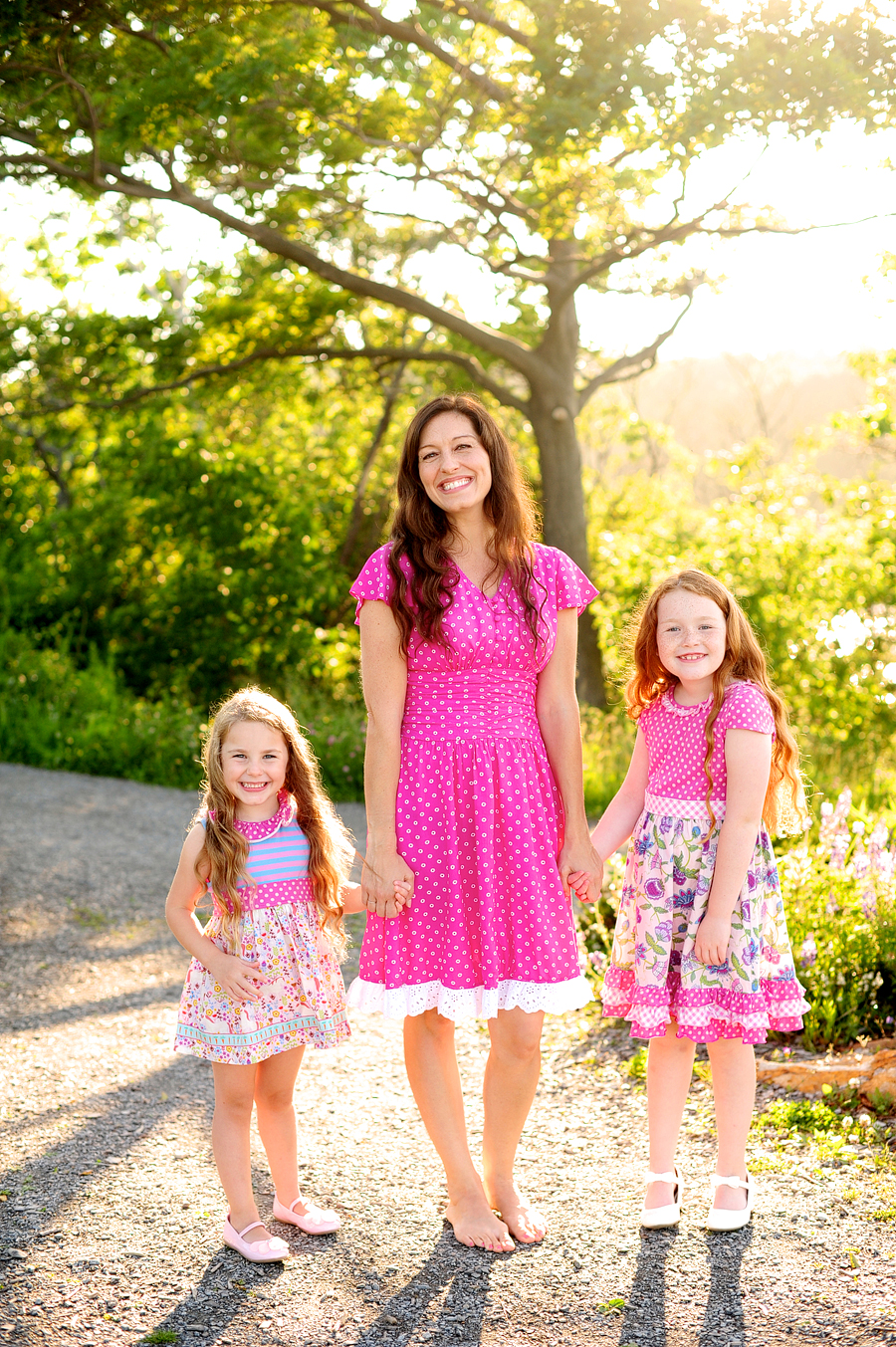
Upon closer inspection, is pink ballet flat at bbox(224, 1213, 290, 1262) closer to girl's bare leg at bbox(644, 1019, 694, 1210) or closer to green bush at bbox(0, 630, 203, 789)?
girl's bare leg at bbox(644, 1019, 694, 1210)

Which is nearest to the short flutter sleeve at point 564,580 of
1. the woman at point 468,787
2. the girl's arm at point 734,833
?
the woman at point 468,787

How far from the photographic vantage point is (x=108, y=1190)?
2947 millimetres

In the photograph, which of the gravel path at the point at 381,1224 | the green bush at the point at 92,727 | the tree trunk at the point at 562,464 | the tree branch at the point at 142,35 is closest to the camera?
the gravel path at the point at 381,1224

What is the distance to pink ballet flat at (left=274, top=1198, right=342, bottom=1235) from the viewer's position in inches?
107

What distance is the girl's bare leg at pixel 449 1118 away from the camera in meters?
2.65

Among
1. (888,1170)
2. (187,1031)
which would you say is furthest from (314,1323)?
(888,1170)

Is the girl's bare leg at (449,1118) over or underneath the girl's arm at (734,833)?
underneath

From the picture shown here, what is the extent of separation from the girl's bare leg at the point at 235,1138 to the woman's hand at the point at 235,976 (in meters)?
0.19

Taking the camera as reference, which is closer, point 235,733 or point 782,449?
point 235,733

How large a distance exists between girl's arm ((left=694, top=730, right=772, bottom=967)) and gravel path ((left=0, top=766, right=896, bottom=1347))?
0.70 m

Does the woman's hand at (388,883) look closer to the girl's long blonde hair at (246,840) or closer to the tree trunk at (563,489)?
the girl's long blonde hair at (246,840)

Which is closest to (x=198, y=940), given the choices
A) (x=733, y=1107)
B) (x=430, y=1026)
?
(x=430, y=1026)

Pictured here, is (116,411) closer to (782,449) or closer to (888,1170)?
(888,1170)

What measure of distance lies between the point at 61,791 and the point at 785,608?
570cm
